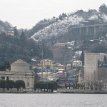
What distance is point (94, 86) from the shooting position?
147 metres

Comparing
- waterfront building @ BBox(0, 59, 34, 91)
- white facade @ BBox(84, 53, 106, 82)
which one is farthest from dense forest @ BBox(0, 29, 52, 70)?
waterfront building @ BBox(0, 59, 34, 91)

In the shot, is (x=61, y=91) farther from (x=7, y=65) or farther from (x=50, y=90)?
(x=7, y=65)

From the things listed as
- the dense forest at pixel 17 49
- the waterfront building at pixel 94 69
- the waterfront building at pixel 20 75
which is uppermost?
the dense forest at pixel 17 49

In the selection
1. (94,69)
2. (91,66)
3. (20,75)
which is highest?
(91,66)

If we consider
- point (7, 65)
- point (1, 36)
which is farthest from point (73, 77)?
point (7, 65)

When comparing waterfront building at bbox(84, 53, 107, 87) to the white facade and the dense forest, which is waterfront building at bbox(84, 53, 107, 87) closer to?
the white facade

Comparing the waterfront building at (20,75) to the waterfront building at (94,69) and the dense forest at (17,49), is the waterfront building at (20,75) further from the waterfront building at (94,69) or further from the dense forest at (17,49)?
the dense forest at (17,49)

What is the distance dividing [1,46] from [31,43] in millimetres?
13776

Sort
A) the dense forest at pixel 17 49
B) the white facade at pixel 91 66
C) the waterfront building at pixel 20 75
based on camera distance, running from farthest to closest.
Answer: the dense forest at pixel 17 49 < the white facade at pixel 91 66 < the waterfront building at pixel 20 75

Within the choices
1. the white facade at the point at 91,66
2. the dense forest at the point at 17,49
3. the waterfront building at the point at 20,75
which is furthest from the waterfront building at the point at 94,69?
the waterfront building at the point at 20,75

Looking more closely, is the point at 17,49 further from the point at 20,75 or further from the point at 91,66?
the point at 20,75

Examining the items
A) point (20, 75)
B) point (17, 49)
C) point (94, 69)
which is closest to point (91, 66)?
point (94, 69)

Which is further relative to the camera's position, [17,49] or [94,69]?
[17,49]

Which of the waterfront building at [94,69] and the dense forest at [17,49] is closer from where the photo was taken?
the waterfront building at [94,69]
